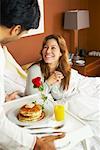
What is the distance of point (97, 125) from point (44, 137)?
0.85 metres

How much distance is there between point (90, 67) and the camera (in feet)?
12.4

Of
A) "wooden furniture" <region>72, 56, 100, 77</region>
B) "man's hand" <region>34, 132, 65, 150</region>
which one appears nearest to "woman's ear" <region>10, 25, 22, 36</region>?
"man's hand" <region>34, 132, 65, 150</region>

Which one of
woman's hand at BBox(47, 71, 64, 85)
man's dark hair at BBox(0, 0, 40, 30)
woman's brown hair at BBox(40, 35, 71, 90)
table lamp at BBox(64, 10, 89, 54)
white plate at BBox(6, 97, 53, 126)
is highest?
man's dark hair at BBox(0, 0, 40, 30)

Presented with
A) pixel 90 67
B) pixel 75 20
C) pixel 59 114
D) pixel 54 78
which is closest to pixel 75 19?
pixel 75 20

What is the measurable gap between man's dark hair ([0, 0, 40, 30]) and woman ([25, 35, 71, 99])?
1.12 meters

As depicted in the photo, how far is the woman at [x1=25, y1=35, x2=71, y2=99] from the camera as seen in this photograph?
7.50 feet

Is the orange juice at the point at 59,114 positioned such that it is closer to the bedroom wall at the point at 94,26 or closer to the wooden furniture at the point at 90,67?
the wooden furniture at the point at 90,67

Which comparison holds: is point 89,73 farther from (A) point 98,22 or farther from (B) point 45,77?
(B) point 45,77

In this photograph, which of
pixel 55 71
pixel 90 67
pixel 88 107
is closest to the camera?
pixel 88 107

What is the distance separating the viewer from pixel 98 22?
441cm

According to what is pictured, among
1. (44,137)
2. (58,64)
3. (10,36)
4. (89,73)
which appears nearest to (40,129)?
(44,137)

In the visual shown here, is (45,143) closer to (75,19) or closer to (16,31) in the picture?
(16,31)

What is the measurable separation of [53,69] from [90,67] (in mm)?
1481

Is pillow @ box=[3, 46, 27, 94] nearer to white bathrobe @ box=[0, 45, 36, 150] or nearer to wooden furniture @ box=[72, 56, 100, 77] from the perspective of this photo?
wooden furniture @ box=[72, 56, 100, 77]
